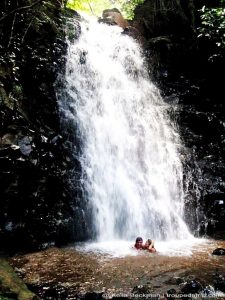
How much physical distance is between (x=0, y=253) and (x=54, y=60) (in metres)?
6.27

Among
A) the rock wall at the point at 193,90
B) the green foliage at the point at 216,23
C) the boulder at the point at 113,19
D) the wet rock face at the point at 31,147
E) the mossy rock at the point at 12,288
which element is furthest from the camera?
the boulder at the point at 113,19

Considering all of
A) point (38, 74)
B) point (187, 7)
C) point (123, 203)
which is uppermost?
point (187, 7)

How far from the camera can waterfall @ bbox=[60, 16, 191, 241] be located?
992 centimetres

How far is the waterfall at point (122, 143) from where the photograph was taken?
992 cm

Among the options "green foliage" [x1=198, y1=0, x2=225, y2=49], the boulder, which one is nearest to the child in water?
"green foliage" [x1=198, y1=0, x2=225, y2=49]

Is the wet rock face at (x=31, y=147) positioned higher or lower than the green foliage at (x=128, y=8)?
lower

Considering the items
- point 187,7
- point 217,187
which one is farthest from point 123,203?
point 187,7

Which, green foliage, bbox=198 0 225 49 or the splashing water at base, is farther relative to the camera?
green foliage, bbox=198 0 225 49

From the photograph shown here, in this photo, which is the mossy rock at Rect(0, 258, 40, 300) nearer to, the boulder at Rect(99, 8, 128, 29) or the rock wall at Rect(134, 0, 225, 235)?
the rock wall at Rect(134, 0, 225, 235)

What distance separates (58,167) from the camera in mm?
9633

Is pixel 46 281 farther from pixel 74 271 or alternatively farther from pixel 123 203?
pixel 123 203

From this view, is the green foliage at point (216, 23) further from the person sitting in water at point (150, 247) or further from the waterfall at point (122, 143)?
the person sitting in water at point (150, 247)

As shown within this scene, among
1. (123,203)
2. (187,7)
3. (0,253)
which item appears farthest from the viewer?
(187,7)

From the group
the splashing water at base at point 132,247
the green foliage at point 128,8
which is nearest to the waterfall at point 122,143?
the splashing water at base at point 132,247
